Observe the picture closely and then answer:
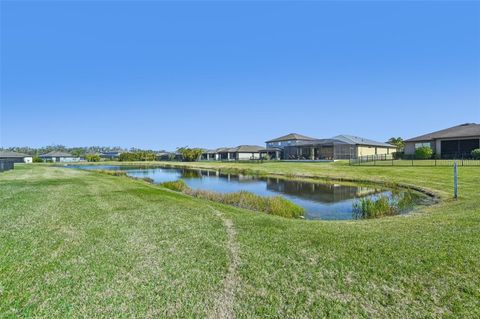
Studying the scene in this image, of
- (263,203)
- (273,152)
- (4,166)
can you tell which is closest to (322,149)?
(273,152)

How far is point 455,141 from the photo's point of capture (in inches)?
1447

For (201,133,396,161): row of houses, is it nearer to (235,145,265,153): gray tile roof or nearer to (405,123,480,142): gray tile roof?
(235,145,265,153): gray tile roof

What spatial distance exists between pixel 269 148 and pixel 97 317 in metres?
73.5

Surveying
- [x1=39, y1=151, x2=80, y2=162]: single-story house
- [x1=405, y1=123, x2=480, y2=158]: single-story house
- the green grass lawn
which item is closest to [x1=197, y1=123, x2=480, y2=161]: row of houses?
[x1=405, y1=123, x2=480, y2=158]: single-story house

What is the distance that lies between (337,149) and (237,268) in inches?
1950

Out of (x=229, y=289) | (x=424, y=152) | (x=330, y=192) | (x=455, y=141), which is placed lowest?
(x=330, y=192)

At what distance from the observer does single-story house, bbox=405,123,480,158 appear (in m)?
35.3

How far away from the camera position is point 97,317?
141 inches

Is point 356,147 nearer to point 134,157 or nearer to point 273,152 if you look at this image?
point 273,152

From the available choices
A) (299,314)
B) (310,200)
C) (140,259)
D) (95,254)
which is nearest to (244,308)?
(299,314)

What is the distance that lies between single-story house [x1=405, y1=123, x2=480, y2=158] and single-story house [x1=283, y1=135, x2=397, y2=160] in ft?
33.3

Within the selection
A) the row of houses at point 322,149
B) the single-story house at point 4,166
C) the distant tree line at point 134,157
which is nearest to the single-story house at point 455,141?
the row of houses at point 322,149

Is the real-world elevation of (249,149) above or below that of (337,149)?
above

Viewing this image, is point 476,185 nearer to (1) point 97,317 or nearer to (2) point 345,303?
(2) point 345,303
